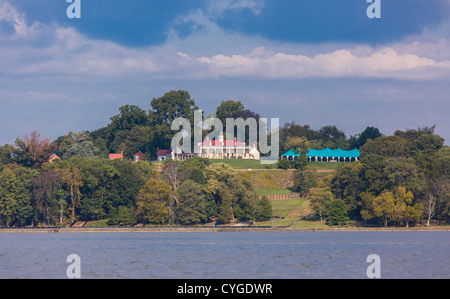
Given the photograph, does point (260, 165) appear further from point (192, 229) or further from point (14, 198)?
point (14, 198)

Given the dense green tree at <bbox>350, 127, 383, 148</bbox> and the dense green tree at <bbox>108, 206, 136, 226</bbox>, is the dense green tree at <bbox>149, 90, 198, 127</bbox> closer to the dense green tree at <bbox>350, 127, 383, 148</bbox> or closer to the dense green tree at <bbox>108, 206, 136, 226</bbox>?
the dense green tree at <bbox>350, 127, 383, 148</bbox>

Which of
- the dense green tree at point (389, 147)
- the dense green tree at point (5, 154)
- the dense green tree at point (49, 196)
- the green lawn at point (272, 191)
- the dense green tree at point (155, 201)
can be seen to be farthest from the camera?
the dense green tree at point (389, 147)

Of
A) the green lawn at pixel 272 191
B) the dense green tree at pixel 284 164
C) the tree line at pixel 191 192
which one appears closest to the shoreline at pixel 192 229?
the tree line at pixel 191 192

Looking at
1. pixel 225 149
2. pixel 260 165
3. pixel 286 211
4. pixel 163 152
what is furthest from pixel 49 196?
pixel 225 149

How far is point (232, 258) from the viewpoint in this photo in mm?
51469

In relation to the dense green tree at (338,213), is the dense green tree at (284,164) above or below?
above

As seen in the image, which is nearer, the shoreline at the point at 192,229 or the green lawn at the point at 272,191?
the shoreline at the point at 192,229

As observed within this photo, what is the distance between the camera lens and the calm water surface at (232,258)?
141 feet

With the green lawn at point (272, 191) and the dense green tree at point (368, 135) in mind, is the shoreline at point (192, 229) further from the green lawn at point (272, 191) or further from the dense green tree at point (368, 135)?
the dense green tree at point (368, 135)

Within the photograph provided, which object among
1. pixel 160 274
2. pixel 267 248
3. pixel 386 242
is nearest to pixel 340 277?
pixel 160 274

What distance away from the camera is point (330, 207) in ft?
307

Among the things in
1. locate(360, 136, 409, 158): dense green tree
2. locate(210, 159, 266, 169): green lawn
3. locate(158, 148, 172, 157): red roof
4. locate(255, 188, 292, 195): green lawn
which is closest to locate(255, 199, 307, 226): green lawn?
locate(255, 188, 292, 195): green lawn
